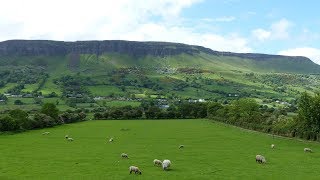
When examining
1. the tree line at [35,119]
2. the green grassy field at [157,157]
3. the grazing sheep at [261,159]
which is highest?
the grazing sheep at [261,159]

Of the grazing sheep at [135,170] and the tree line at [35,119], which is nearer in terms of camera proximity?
the grazing sheep at [135,170]

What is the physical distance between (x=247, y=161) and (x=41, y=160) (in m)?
32.7

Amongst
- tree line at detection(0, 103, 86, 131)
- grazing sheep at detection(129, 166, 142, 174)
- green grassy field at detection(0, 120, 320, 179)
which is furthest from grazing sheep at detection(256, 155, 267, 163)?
tree line at detection(0, 103, 86, 131)

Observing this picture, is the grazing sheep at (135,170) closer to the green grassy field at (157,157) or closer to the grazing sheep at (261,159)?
the green grassy field at (157,157)

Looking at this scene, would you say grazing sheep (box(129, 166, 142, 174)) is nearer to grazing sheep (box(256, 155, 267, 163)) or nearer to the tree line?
grazing sheep (box(256, 155, 267, 163))

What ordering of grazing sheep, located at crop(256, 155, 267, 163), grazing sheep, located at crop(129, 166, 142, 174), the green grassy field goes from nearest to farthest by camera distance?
the green grassy field, grazing sheep, located at crop(129, 166, 142, 174), grazing sheep, located at crop(256, 155, 267, 163)

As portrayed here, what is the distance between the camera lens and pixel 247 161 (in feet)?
213

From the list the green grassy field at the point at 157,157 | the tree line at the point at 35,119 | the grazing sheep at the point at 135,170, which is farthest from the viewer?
the tree line at the point at 35,119

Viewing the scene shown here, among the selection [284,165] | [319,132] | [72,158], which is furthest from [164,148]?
[319,132]

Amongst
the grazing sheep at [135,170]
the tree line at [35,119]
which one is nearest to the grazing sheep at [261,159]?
the grazing sheep at [135,170]

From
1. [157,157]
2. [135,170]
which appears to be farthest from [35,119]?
[135,170]

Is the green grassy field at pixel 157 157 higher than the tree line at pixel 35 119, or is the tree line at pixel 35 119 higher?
the green grassy field at pixel 157 157

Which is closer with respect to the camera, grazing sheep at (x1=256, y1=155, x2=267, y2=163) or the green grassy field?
the green grassy field

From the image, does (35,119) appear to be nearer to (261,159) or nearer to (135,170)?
(135,170)
